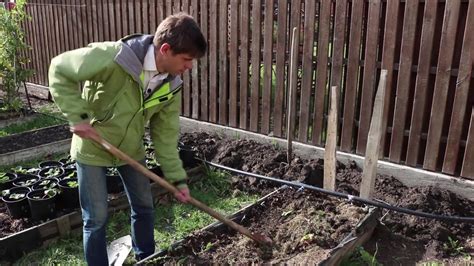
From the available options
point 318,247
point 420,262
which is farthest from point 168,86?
point 420,262

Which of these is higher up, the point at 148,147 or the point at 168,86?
the point at 168,86

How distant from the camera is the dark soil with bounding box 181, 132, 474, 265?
11.6 feet

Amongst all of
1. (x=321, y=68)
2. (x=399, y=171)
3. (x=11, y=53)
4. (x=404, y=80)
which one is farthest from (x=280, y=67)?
(x=11, y=53)

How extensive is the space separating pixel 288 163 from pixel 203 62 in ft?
6.86

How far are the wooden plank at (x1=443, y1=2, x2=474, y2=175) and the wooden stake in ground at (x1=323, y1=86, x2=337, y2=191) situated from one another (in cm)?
117

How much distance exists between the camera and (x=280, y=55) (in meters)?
5.25

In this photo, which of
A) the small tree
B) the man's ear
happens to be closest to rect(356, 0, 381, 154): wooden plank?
the man's ear

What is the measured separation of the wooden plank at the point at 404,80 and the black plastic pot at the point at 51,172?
3466 mm

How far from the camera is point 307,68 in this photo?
5016 mm

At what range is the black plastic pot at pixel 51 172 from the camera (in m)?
4.51

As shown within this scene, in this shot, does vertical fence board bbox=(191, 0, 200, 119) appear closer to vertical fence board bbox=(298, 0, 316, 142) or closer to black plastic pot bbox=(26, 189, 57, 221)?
vertical fence board bbox=(298, 0, 316, 142)

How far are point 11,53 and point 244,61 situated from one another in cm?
404

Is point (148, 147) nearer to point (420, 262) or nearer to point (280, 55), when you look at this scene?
point (280, 55)

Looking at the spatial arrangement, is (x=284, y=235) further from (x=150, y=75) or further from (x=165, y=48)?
(x=165, y=48)
